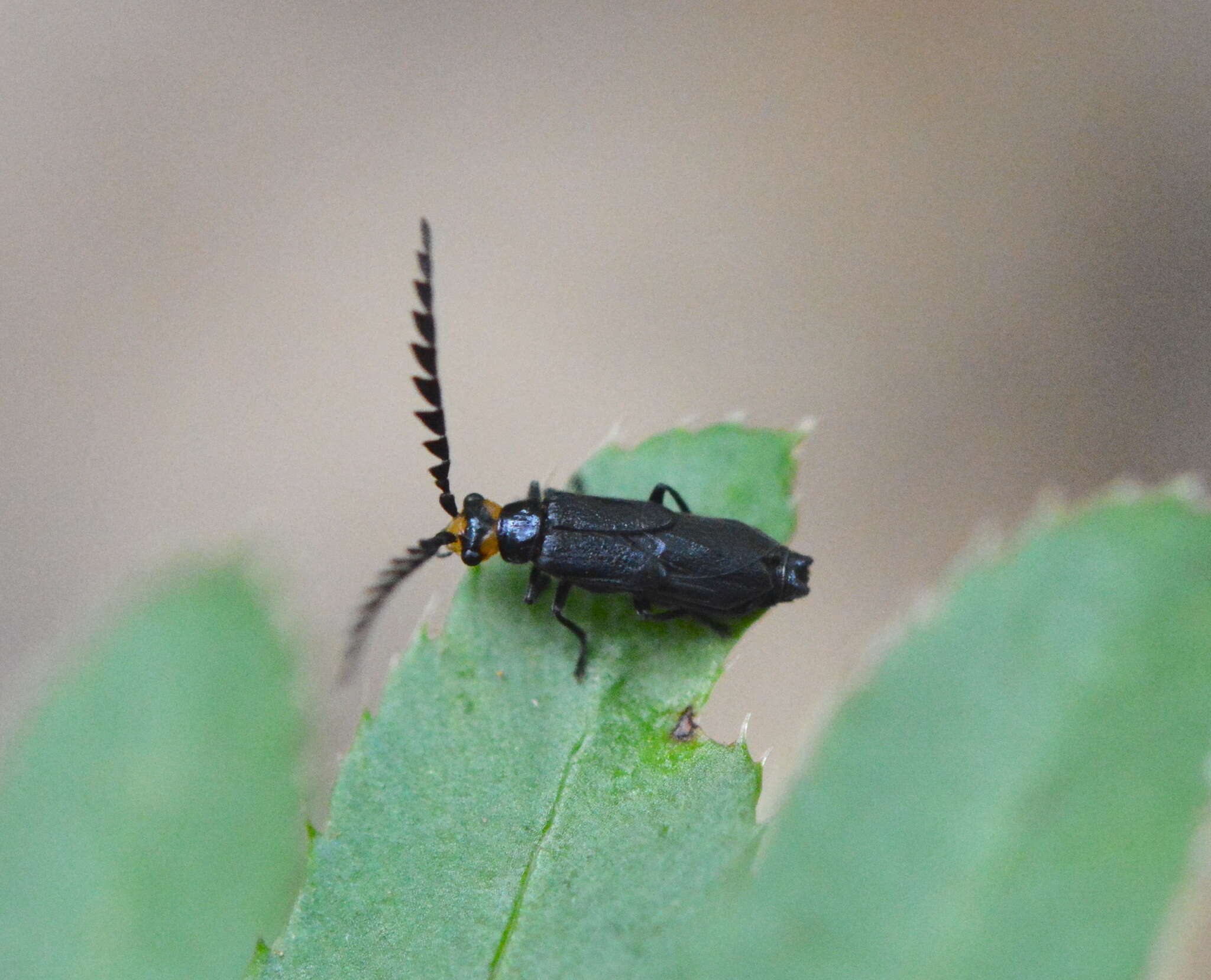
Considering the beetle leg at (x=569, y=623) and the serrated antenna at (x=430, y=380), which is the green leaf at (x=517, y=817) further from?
the serrated antenna at (x=430, y=380)

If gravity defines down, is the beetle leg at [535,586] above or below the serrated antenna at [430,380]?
below

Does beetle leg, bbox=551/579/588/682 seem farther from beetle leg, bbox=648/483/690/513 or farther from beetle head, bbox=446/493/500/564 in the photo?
beetle leg, bbox=648/483/690/513

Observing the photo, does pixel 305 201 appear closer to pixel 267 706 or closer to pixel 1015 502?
pixel 267 706

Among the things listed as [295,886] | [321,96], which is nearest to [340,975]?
[295,886]

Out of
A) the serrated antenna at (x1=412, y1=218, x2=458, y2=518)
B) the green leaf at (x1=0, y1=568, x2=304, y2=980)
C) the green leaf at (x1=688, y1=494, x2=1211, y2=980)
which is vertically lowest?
the green leaf at (x1=0, y1=568, x2=304, y2=980)

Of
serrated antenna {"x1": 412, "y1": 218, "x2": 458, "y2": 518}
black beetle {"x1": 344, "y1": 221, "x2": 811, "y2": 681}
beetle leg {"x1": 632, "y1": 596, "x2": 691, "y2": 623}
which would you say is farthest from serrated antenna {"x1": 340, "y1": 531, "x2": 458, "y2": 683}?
beetle leg {"x1": 632, "y1": 596, "x2": 691, "y2": 623}

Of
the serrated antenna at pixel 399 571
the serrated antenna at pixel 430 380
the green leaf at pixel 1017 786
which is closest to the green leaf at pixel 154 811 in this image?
the serrated antenna at pixel 399 571

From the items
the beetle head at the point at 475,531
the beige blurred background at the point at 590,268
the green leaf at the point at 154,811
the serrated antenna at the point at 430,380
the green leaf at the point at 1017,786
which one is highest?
the beige blurred background at the point at 590,268
